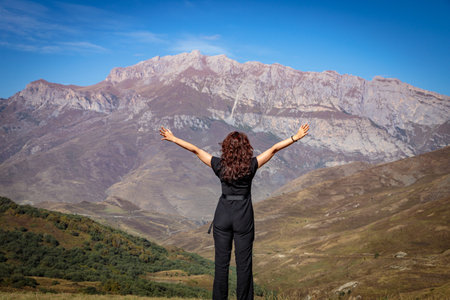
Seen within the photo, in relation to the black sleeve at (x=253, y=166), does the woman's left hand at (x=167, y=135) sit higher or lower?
higher

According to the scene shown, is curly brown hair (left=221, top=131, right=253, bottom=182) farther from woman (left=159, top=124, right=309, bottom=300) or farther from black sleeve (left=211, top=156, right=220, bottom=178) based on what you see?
black sleeve (left=211, top=156, right=220, bottom=178)

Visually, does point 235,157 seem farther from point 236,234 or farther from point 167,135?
point 167,135

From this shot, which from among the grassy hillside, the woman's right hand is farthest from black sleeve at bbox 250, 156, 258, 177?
the grassy hillside

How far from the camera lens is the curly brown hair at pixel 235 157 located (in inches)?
400

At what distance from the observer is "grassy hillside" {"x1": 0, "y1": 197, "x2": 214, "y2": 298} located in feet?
120

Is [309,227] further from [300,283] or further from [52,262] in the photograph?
[52,262]

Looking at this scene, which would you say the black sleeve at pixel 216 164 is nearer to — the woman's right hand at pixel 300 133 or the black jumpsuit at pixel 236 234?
the black jumpsuit at pixel 236 234

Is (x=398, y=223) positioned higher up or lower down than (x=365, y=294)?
higher up

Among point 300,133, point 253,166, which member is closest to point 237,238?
point 253,166

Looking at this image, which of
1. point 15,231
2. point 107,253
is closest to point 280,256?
point 107,253

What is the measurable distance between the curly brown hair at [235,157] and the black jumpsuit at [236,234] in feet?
0.53

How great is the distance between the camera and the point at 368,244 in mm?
109125

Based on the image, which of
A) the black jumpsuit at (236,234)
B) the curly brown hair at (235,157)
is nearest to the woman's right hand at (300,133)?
the curly brown hair at (235,157)

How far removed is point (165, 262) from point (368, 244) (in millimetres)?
60572
